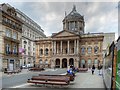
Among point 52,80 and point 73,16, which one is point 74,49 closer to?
point 73,16

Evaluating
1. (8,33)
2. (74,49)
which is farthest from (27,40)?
(8,33)

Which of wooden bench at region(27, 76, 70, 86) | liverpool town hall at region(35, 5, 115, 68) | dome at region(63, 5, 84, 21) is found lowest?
wooden bench at region(27, 76, 70, 86)

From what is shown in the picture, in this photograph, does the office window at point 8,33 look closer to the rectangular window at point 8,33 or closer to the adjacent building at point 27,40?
the rectangular window at point 8,33

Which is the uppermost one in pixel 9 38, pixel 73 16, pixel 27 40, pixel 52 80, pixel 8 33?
pixel 73 16

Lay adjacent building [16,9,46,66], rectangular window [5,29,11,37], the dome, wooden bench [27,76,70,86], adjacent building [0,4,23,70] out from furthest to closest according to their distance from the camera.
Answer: the dome, adjacent building [16,9,46,66], rectangular window [5,29,11,37], adjacent building [0,4,23,70], wooden bench [27,76,70,86]

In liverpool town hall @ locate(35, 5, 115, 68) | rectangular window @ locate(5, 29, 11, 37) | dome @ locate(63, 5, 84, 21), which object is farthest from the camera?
dome @ locate(63, 5, 84, 21)

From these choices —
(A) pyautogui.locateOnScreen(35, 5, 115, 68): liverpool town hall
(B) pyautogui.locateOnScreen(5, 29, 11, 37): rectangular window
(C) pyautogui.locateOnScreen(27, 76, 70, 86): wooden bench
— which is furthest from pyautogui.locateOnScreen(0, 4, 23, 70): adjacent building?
(A) pyautogui.locateOnScreen(35, 5, 115, 68): liverpool town hall

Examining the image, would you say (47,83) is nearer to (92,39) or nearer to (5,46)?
(5,46)

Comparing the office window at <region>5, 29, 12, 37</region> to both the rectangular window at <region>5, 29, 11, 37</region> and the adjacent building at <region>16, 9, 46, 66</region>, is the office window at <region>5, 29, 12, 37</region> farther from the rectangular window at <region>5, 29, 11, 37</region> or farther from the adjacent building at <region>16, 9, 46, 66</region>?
A: the adjacent building at <region>16, 9, 46, 66</region>

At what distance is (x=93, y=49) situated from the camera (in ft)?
291


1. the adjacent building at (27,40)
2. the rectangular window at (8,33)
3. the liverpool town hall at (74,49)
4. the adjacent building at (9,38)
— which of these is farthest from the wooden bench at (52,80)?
the adjacent building at (27,40)

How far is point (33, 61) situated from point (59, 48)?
16.9 m

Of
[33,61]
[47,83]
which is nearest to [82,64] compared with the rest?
[33,61]

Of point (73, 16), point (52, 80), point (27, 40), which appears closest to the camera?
point (52, 80)
